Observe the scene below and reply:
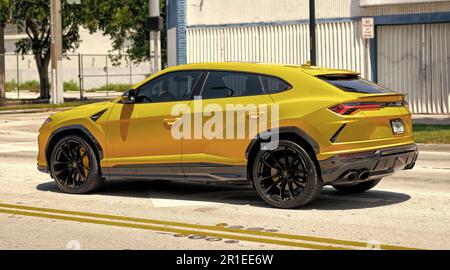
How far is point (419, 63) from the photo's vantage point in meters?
27.7

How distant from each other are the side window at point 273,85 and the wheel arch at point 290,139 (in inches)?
20.6

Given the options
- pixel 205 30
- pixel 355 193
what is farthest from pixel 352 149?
pixel 205 30

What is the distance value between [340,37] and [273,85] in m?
18.9

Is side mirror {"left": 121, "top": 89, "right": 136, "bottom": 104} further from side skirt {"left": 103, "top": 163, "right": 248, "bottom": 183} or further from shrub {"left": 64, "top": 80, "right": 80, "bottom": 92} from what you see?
shrub {"left": 64, "top": 80, "right": 80, "bottom": 92}

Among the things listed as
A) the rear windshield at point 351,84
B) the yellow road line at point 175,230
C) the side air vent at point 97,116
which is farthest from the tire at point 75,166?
the rear windshield at point 351,84

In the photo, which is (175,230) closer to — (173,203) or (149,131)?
(173,203)

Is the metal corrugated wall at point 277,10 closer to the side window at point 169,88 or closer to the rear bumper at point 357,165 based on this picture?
the side window at point 169,88

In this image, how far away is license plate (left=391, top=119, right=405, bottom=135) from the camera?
411 inches

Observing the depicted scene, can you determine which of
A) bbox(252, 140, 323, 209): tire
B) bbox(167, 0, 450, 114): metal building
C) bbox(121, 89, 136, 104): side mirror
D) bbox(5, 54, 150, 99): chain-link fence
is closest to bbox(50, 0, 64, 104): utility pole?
bbox(167, 0, 450, 114): metal building

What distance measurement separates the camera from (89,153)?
11.8 m

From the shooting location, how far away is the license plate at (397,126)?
1044cm

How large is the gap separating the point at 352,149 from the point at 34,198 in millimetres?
4338

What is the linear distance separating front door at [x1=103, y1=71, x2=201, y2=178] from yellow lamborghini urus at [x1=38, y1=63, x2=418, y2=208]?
0.01 m

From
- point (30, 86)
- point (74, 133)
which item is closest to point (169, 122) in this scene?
point (74, 133)
